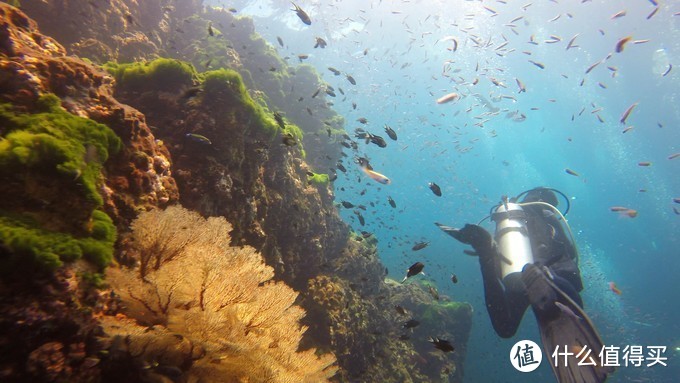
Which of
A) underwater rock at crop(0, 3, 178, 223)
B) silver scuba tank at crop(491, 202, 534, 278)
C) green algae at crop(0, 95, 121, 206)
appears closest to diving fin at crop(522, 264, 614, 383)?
silver scuba tank at crop(491, 202, 534, 278)

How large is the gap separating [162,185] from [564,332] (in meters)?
7.35

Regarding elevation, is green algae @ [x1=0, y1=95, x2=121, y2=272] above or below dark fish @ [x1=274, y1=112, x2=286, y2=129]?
below

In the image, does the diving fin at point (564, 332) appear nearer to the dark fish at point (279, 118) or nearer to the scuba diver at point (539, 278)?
the scuba diver at point (539, 278)

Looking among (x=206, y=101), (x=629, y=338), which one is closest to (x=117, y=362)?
(x=206, y=101)

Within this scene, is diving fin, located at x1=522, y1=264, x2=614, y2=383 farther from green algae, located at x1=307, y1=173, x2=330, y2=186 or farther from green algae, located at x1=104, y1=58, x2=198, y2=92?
green algae, located at x1=104, y1=58, x2=198, y2=92

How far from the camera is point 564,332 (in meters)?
6.01

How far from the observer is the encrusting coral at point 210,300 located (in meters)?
2.50

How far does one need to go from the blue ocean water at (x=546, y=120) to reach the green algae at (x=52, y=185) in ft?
58.7

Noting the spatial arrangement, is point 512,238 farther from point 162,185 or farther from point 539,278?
point 162,185

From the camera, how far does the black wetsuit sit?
305 inches

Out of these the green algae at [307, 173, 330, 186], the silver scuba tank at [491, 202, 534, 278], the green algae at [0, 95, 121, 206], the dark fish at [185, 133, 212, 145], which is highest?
the silver scuba tank at [491, 202, 534, 278]

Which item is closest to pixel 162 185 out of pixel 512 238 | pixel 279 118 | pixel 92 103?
pixel 92 103

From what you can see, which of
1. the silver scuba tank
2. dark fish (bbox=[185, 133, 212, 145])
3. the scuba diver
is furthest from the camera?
the silver scuba tank

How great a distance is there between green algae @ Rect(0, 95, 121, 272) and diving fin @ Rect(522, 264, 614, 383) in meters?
7.08
